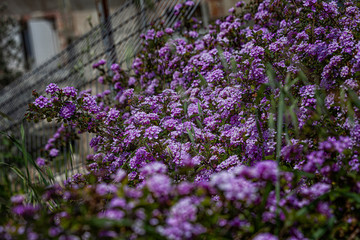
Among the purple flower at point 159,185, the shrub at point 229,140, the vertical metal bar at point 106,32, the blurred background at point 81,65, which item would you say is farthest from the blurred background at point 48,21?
the purple flower at point 159,185

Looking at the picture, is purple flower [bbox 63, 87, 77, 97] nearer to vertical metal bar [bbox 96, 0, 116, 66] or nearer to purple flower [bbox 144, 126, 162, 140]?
purple flower [bbox 144, 126, 162, 140]

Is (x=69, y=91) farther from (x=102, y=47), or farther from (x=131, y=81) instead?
(x=102, y=47)

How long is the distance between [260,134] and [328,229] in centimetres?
88

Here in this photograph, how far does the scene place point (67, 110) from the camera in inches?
110

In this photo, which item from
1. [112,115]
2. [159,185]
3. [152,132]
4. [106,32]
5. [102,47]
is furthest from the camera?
[102,47]

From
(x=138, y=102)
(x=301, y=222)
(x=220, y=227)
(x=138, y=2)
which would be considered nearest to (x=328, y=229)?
(x=301, y=222)

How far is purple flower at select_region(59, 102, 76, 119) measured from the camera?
9.15ft

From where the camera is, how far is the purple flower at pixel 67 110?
2.79m

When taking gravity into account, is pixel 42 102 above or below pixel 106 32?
below

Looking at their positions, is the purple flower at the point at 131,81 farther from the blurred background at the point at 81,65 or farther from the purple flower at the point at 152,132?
the purple flower at the point at 152,132

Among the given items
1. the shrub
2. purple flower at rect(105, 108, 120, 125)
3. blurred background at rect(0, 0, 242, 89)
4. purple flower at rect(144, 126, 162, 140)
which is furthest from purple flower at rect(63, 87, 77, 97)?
blurred background at rect(0, 0, 242, 89)

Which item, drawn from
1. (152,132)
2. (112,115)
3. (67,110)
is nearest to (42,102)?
(67,110)

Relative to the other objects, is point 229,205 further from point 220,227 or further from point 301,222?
point 301,222

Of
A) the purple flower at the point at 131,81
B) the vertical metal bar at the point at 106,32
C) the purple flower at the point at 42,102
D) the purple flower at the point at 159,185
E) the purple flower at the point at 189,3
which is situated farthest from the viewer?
the vertical metal bar at the point at 106,32
